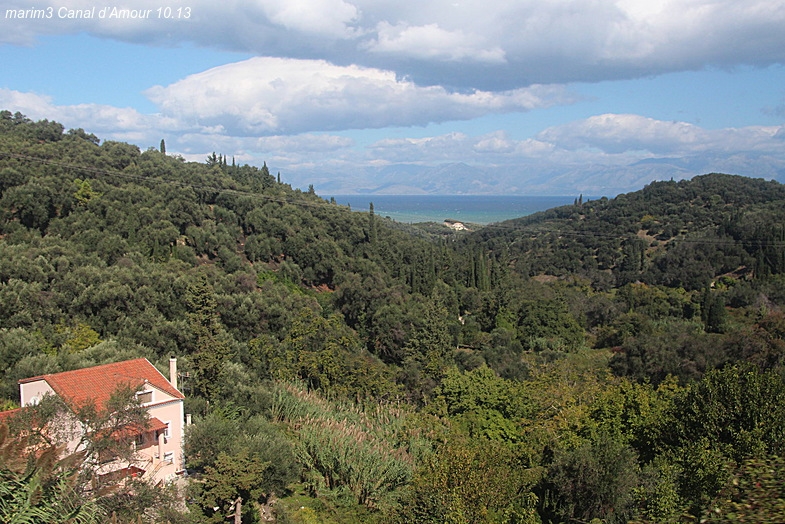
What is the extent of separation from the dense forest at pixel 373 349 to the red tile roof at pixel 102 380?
186 cm

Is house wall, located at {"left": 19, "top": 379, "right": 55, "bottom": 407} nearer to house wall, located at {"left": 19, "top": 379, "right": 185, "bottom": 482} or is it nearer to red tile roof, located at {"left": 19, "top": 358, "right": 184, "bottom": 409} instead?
house wall, located at {"left": 19, "top": 379, "right": 185, "bottom": 482}

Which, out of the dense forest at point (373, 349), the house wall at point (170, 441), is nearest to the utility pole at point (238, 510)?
the dense forest at point (373, 349)

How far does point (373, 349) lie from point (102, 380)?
77.3 feet

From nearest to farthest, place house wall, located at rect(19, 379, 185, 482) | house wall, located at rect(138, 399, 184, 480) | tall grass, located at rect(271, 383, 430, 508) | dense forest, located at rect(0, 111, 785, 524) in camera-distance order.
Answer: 1. dense forest, located at rect(0, 111, 785, 524)
2. house wall, located at rect(19, 379, 185, 482)
3. house wall, located at rect(138, 399, 184, 480)
4. tall grass, located at rect(271, 383, 430, 508)

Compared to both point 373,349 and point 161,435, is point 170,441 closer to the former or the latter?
point 161,435

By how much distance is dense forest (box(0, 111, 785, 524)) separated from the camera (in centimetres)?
1441

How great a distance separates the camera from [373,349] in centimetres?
4103

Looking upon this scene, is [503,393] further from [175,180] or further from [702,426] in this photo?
[175,180]

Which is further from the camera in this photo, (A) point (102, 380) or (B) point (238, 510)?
(A) point (102, 380)

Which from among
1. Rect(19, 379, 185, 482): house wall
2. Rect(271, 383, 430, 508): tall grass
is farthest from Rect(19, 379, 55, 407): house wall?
Rect(271, 383, 430, 508): tall grass

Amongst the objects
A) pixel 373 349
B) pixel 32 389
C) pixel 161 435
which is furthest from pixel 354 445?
pixel 373 349

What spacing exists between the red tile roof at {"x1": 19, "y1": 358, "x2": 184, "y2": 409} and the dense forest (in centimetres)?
186

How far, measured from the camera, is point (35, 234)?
38188 millimetres

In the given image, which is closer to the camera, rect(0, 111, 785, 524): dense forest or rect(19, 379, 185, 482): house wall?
rect(0, 111, 785, 524): dense forest
